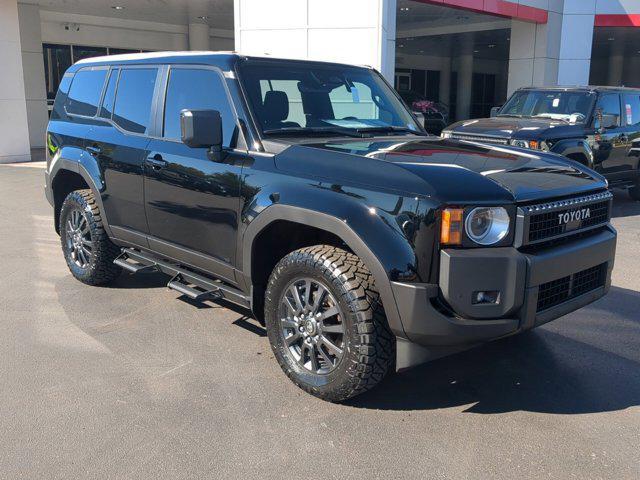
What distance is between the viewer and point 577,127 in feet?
30.3

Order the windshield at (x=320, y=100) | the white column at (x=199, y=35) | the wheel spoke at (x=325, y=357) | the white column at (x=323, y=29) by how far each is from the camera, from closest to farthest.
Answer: the wheel spoke at (x=325, y=357)
the windshield at (x=320, y=100)
the white column at (x=323, y=29)
the white column at (x=199, y=35)

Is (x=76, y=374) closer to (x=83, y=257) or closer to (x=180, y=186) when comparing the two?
(x=180, y=186)

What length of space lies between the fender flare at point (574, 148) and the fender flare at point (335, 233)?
20.0 ft

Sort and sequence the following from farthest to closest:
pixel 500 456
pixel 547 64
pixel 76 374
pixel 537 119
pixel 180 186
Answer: pixel 547 64 < pixel 537 119 < pixel 180 186 < pixel 76 374 < pixel 500 456

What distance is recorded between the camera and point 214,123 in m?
3.78

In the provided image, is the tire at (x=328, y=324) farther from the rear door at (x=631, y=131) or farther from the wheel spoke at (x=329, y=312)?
the rear door at (x=631, y=131)

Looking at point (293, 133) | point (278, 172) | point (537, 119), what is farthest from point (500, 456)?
point (537, 119)

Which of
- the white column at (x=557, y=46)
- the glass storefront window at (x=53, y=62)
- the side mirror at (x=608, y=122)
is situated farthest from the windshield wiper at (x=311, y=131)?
the glass storefront window at (x=53, y=62)

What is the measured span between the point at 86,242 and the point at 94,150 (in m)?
0.87

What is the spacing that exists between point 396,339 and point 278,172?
3.92 feet

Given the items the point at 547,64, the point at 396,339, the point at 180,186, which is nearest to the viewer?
the point at 396,339

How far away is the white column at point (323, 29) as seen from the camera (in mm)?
12312

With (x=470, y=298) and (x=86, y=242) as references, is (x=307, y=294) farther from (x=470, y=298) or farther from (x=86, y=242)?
(x=86, y=242)

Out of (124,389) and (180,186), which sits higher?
(180,186)
